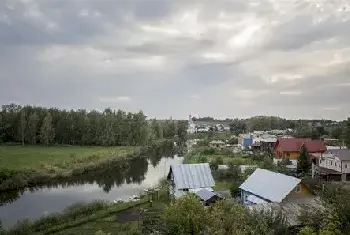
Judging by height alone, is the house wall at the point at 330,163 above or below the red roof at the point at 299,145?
below

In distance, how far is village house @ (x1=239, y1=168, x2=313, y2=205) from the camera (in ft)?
79.6

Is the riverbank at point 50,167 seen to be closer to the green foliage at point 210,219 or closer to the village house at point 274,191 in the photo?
the village house at point 274,191

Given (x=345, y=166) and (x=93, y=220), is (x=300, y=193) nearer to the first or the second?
(x=93, y=220)

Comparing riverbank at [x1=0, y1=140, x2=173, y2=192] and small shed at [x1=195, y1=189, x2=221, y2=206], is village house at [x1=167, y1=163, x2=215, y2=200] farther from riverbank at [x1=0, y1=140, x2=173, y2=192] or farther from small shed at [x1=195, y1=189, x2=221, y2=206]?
riverbank at [x1=0, y1=140, x2=173, y2=192]

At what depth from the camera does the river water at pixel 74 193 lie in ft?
97.7

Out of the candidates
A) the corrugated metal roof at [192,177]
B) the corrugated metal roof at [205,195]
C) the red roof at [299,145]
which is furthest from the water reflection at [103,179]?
Answer: the red roof at [299,145]

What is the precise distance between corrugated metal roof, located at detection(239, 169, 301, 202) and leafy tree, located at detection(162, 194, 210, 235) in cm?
951

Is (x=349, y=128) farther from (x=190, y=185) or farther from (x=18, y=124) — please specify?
(x=18, y=124)

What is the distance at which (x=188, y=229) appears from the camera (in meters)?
15.7

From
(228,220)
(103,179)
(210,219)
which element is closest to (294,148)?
(103,179)

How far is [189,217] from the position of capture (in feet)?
51.1

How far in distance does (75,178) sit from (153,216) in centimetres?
2352

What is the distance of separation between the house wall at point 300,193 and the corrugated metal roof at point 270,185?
0.38 m

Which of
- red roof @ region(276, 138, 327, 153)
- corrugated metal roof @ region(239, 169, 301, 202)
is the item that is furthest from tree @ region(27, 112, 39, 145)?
corrugated metal roof @ region(239, 169, 301, 202)
